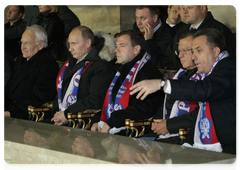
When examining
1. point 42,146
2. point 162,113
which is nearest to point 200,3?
point 162,113

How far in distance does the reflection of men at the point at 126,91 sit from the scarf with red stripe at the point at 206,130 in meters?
0.79

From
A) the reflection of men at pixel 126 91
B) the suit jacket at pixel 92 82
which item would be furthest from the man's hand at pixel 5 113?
the reflection of men at pixel 126 91

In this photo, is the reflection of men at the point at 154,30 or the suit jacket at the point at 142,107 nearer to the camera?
the suit jacket at the point at 142,107

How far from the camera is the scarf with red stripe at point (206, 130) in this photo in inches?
92.2

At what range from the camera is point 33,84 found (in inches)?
164

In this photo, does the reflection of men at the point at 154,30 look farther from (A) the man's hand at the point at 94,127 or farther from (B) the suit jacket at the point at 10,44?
(B) the suit jacket at the point at 10,44

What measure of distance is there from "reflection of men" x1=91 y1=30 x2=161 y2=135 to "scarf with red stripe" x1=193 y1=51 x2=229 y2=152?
0.79 m

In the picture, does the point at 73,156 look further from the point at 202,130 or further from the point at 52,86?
the point at 52,86

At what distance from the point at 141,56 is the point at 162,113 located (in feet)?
1.87

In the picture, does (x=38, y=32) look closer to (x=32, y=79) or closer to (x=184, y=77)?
(x=32, y=79)

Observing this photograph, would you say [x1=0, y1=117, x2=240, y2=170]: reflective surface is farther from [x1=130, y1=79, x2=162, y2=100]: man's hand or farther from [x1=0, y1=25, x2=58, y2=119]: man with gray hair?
[x1=0, y1=25, x2=58, y2=119]: man with gray hair

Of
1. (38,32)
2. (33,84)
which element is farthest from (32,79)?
(38,32)

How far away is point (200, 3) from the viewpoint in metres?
3.97

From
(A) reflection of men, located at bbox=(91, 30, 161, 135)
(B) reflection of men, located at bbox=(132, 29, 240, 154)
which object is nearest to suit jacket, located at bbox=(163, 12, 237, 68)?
(A) reflection of men, located at bbox=(91, 30, 161, 135)
